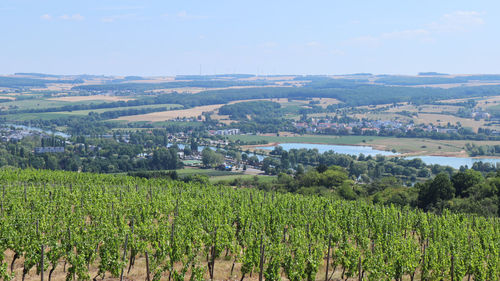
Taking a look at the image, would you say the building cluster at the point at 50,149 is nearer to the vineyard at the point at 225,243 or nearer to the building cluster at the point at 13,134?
the building cluster at the point at 13,134

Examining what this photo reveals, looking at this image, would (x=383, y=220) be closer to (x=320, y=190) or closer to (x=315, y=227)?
(x=315, y=227)

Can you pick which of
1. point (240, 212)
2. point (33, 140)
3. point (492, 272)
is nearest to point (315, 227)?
point (240, 212)

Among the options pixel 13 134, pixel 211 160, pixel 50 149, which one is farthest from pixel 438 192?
pixel 13 134

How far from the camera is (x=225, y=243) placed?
29.0 metres

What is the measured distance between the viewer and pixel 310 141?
192 metres

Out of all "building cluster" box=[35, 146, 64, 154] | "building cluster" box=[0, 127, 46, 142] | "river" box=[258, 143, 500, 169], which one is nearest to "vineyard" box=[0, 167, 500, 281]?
"river" box=[258, 143, 500, 169]

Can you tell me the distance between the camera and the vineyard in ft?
85.3

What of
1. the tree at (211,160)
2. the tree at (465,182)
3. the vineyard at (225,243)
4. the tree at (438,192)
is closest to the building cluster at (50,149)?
the tree at (211,160)

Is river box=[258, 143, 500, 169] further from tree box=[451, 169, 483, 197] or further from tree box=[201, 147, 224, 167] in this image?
tree box=[451, 169, 483, 197]

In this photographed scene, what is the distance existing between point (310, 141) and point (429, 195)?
133 meters

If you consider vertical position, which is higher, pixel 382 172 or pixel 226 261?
pixel 226 261

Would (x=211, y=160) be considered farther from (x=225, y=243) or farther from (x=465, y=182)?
(x=225, y=243)

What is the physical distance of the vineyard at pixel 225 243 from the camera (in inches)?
1023

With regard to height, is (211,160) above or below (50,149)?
above
